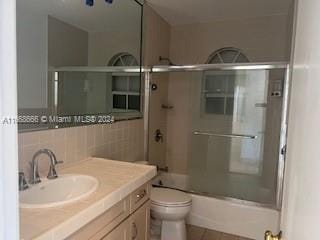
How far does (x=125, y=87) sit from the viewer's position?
240cm

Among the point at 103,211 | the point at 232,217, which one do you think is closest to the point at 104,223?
the point at 103,211

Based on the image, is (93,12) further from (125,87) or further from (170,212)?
(170,212)

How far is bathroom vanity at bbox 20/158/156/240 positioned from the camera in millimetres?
859

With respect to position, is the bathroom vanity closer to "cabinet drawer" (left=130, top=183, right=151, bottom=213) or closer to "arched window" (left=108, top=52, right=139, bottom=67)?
"cabinet drawer" (left=130, top=183, right=151, bottom=213)

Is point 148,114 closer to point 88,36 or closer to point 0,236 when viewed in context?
point 88,36

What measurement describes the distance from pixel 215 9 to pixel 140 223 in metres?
2.34

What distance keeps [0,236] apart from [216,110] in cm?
290

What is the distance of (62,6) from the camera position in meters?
1.64

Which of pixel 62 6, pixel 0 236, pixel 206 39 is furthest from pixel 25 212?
pixel 206 39

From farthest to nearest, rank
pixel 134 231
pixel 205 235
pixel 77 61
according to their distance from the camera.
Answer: pixel 205 235
pixel 77 61
pixel 134 231

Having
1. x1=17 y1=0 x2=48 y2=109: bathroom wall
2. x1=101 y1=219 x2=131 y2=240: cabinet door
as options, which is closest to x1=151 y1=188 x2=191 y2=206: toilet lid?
x1=101 y1=219 x2=131 y2=240: cabinet door

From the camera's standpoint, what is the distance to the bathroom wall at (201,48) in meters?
2.78

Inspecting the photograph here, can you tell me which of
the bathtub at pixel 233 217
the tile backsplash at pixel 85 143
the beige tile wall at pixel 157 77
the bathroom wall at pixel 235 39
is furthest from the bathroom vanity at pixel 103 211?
the bathroom wall at pixel 235 39

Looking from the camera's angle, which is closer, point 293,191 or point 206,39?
point 293,191
